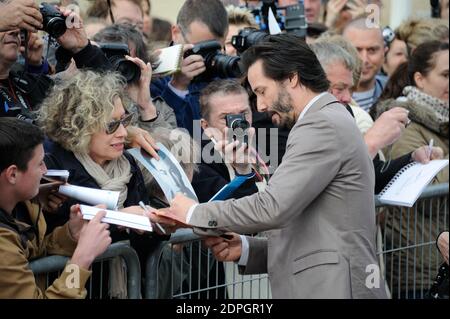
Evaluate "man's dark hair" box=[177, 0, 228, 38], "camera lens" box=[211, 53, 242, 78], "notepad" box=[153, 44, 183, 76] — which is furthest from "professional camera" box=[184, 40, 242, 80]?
"man's dark hair" box=[177, 0, 228, 38]

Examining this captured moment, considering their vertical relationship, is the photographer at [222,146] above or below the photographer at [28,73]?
below

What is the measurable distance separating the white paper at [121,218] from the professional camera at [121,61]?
1184mm

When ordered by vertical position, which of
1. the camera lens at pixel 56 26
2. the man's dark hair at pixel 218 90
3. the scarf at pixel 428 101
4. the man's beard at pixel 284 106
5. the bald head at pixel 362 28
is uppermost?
the camera lens at pixel 56 26

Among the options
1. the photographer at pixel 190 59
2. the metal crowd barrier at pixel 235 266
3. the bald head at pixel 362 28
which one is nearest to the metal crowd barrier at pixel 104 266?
the metal crowd barrier at pixel 235 266

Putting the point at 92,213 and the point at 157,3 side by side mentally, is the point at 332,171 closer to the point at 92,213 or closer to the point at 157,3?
the point at 92,213

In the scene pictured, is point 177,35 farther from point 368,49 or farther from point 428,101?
point 368,49

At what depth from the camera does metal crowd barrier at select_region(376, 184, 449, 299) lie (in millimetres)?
6145

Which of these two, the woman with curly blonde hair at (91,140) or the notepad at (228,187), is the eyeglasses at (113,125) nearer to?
the woman with curly blonde hair at (91,140)

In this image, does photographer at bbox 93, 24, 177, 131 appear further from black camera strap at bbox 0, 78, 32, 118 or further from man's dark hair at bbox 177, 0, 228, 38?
man's dark hair at bbox 177, 0, 228, 38

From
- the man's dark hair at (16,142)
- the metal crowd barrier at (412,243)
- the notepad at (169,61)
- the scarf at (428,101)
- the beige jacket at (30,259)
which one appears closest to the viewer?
the beige jacket at (30,259)

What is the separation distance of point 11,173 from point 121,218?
1.56ft

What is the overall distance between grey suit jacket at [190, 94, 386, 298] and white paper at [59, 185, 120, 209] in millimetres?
365

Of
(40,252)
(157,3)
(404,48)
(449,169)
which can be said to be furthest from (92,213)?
(157,3)

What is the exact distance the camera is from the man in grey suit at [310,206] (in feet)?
13.7
